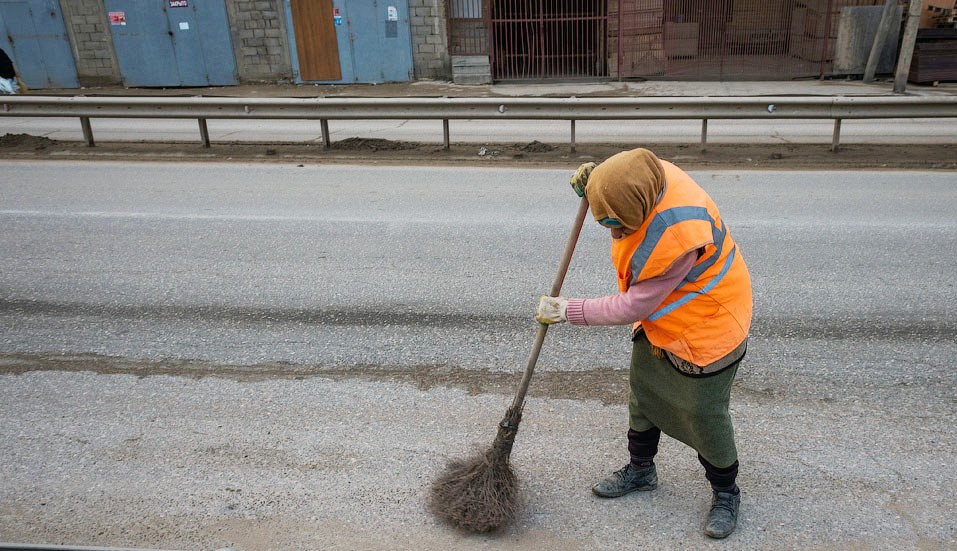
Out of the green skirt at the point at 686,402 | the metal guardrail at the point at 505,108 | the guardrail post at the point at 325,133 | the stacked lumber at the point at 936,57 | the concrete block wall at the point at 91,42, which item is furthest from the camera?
the concrete block wall at the point at 91,42

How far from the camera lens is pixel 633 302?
104 inches

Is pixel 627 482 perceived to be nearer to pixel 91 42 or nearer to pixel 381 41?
pixel 381 41

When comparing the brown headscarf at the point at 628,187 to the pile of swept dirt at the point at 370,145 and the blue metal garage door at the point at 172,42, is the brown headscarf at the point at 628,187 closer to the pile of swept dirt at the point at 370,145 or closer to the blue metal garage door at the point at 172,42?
the pile of swept dirt at the point at 370,145

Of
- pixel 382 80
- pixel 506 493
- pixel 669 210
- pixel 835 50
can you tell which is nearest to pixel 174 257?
pixel 506 493

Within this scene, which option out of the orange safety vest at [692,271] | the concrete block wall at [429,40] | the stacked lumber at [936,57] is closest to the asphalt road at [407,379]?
the orange safety vest at [692,271]

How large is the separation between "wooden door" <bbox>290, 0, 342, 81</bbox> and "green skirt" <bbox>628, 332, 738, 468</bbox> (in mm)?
17799

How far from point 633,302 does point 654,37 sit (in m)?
17.9

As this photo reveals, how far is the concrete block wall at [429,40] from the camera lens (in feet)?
61.6

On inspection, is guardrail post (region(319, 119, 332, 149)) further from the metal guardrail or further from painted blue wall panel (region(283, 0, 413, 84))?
painted blue wall panel (region(283, 0, 413, 84))

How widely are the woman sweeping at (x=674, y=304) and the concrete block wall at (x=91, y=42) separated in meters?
20.7

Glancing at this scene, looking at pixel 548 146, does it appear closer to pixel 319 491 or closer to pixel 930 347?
pixel 930 347

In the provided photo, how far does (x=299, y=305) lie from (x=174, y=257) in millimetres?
1749

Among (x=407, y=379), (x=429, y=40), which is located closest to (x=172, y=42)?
(x=429, y=40)

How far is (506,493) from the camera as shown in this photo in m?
3.13
